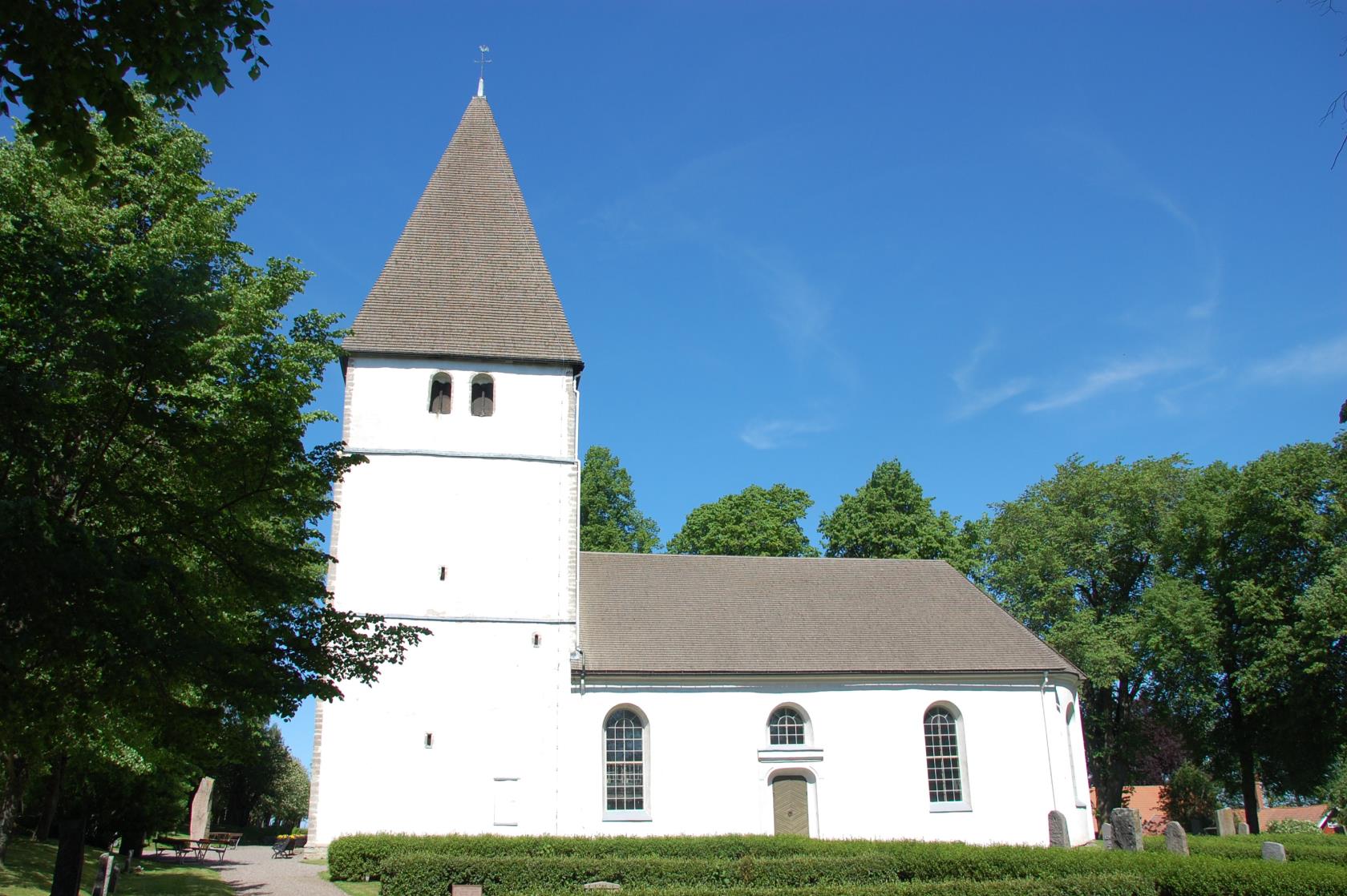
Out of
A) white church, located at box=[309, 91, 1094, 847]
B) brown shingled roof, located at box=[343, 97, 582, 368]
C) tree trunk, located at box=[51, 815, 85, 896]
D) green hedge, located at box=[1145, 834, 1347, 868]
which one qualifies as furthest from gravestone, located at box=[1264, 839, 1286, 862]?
tree trunk, located at box=[51, 815, 85, 896]

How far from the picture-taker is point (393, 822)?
2130 centimetres

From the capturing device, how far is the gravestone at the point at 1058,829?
2241cm

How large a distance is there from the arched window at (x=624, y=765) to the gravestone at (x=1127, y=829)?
10075 mm

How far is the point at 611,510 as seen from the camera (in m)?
44.3

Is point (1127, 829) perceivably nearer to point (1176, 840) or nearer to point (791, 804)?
point (1176, 840)

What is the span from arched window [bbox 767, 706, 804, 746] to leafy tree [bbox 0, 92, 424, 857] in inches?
538

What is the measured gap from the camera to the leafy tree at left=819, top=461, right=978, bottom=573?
38.4 meters

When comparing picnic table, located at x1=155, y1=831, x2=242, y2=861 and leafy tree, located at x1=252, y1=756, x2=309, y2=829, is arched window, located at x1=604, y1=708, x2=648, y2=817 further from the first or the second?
leafy tree, located at x1=252, y1=756, x2=309, y2=829

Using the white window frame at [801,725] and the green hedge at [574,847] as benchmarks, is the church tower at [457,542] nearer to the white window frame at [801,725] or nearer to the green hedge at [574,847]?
the green hedge at [574,847]

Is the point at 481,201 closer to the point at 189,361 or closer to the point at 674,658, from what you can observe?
the point at 674,658

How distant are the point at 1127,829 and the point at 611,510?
26.6 meters

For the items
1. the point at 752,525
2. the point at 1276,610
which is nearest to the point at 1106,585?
the point at 1276,610

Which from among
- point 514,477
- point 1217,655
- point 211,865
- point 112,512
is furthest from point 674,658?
point 1217,655

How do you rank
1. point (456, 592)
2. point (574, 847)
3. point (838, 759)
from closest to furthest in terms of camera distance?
1. point (574, 847)
2. point (456, 592)
3. point (838, 759)
